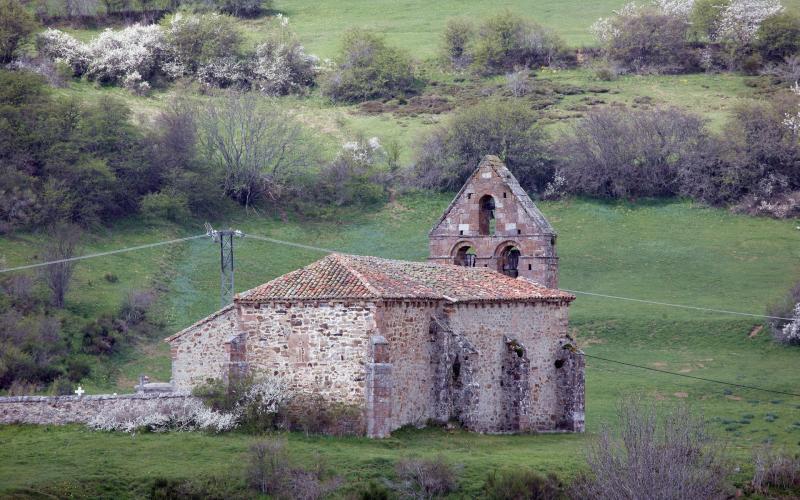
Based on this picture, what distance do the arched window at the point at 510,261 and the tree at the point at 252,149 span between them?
36.4m

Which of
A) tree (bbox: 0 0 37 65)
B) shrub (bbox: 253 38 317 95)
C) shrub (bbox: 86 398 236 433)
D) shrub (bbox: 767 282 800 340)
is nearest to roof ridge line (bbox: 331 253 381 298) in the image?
shrub (bbox: 86 398 236 433)

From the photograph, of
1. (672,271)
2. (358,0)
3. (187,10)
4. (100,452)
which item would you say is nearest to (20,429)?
(100,452)

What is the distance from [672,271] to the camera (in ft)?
234

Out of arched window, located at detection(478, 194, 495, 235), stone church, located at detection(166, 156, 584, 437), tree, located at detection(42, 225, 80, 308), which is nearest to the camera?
stone church, located at detection(166, 156, 584, 437)

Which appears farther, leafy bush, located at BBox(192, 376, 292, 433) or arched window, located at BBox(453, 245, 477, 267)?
arched window, located at BBox(453, 245, 477, 267)

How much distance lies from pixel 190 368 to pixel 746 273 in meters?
39.7

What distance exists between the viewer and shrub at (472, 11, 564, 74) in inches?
4333

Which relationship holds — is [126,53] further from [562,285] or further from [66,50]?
[562,285]

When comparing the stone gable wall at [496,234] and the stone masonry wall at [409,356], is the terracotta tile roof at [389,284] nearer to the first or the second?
the stone masonry wall at [409,356]

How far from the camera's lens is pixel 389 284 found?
119 feet

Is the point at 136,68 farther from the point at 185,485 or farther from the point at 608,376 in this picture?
the point at 185,485

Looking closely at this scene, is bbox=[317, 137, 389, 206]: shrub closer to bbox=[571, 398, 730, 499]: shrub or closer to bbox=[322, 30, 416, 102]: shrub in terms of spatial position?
bbox=[322, 30, 416, 102]: shrub

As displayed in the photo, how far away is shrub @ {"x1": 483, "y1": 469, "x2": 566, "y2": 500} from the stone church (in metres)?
3.07

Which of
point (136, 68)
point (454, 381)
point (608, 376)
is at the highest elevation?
point (136, 68)
